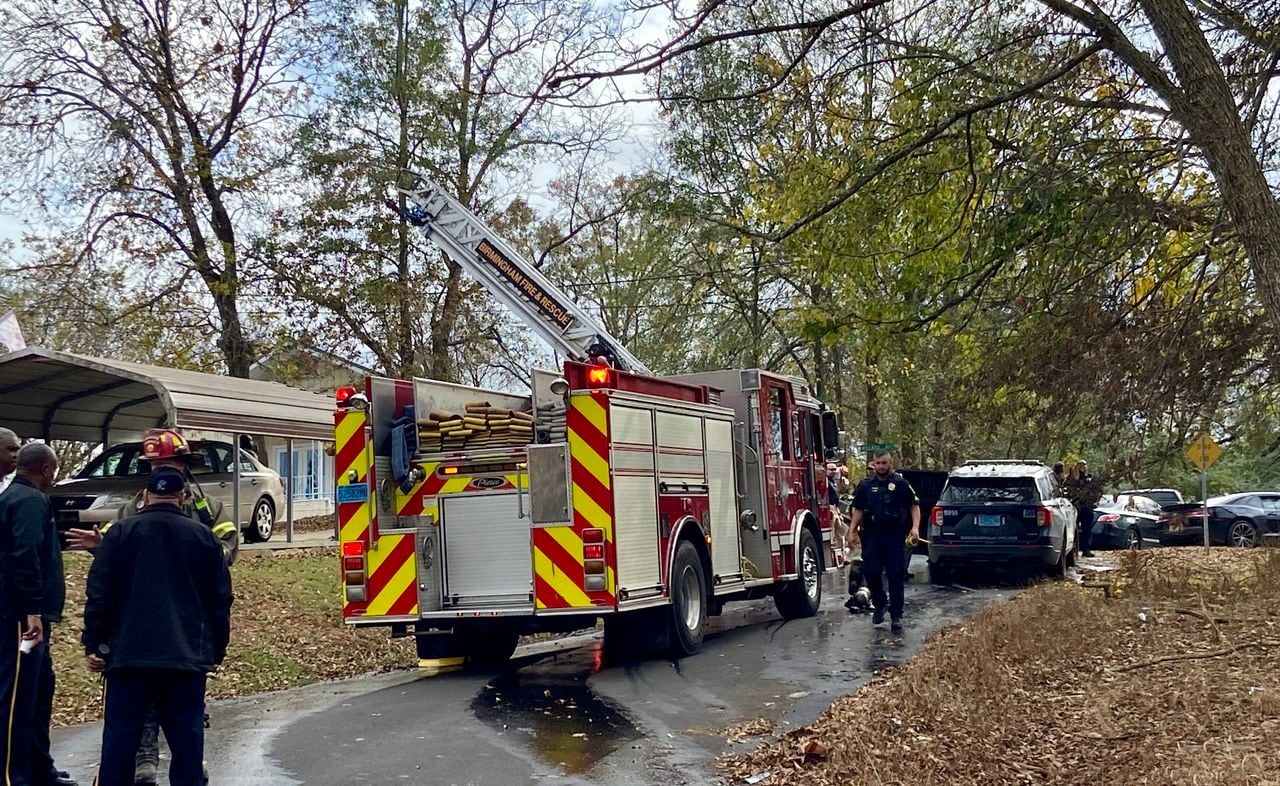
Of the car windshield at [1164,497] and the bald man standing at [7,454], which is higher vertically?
the bald man standing at [7,454]

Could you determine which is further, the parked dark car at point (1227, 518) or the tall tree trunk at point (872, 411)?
the tall tree trunk at point (872, 411)

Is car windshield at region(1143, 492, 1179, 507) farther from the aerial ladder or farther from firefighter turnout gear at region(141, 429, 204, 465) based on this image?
firefighter turnout gear at region(141, 429, 204, 465)

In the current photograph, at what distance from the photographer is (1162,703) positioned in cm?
668

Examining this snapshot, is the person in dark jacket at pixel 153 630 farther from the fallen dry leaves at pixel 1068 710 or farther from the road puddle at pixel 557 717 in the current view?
the fallen dry leaves at pixel 1068 710

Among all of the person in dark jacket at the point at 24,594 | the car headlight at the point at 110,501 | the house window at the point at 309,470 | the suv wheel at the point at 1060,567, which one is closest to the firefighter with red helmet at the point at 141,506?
the person in dark jacket at the point at 24,594

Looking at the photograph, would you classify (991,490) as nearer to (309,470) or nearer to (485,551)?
(485,551)

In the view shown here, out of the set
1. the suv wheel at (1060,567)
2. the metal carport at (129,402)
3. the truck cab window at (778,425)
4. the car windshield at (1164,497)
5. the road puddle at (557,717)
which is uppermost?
the metal carport at (129,402)

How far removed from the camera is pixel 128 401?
1844cm

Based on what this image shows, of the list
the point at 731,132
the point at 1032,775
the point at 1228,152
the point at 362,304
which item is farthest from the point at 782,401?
the point at 362,304

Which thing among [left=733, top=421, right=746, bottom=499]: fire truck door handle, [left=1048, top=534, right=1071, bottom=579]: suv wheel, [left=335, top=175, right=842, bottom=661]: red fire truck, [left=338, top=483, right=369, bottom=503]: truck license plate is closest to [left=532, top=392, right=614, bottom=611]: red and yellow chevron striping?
[left=335, top=175, right=842, bottom=661]: red fire truck

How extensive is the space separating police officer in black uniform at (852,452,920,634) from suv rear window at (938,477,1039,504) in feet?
16.4

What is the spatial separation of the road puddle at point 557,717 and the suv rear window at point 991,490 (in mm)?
8634

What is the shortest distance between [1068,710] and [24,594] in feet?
18.7

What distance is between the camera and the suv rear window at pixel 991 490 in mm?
16609
